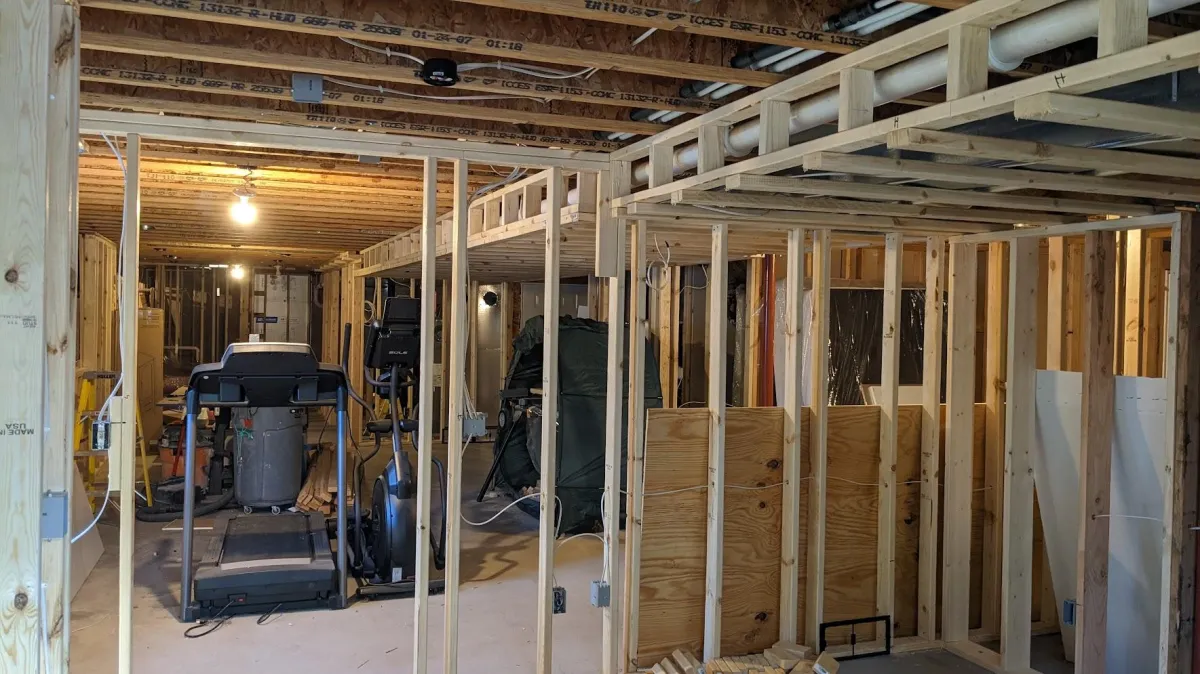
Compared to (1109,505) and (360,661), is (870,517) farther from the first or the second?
(360,661)

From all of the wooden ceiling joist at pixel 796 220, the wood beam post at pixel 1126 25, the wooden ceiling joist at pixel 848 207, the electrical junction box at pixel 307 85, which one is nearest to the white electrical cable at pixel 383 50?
the electrical junction box at pixel 307 85

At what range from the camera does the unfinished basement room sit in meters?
2.18

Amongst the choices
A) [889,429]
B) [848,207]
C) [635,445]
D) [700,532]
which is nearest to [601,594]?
[700,532]

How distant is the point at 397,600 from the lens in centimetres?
484

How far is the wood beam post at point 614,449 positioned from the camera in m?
3.77

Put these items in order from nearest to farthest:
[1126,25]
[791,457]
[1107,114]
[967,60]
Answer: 1. [1126,25]
2. [1107,114]
3. [967,60]
4. [791,457]

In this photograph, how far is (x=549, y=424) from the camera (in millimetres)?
3680

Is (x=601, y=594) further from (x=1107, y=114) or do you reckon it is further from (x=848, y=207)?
(x=1107, y=114)

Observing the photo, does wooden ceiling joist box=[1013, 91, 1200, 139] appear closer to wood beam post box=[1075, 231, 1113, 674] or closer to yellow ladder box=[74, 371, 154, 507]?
wood beam post box=[1075, 231, 1113, 674]

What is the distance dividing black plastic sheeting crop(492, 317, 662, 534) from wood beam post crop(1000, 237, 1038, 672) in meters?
2.69

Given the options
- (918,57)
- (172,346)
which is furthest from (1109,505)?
(172,346)

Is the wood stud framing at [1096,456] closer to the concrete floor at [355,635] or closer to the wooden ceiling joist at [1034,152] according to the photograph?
the concrete floor at [355,635]

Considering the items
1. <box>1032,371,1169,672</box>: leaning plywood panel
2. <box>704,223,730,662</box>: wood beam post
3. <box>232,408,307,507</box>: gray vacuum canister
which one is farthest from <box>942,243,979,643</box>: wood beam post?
<box>232,408,307,507</box>: gray vacuum canister

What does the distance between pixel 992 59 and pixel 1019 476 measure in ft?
8.34
